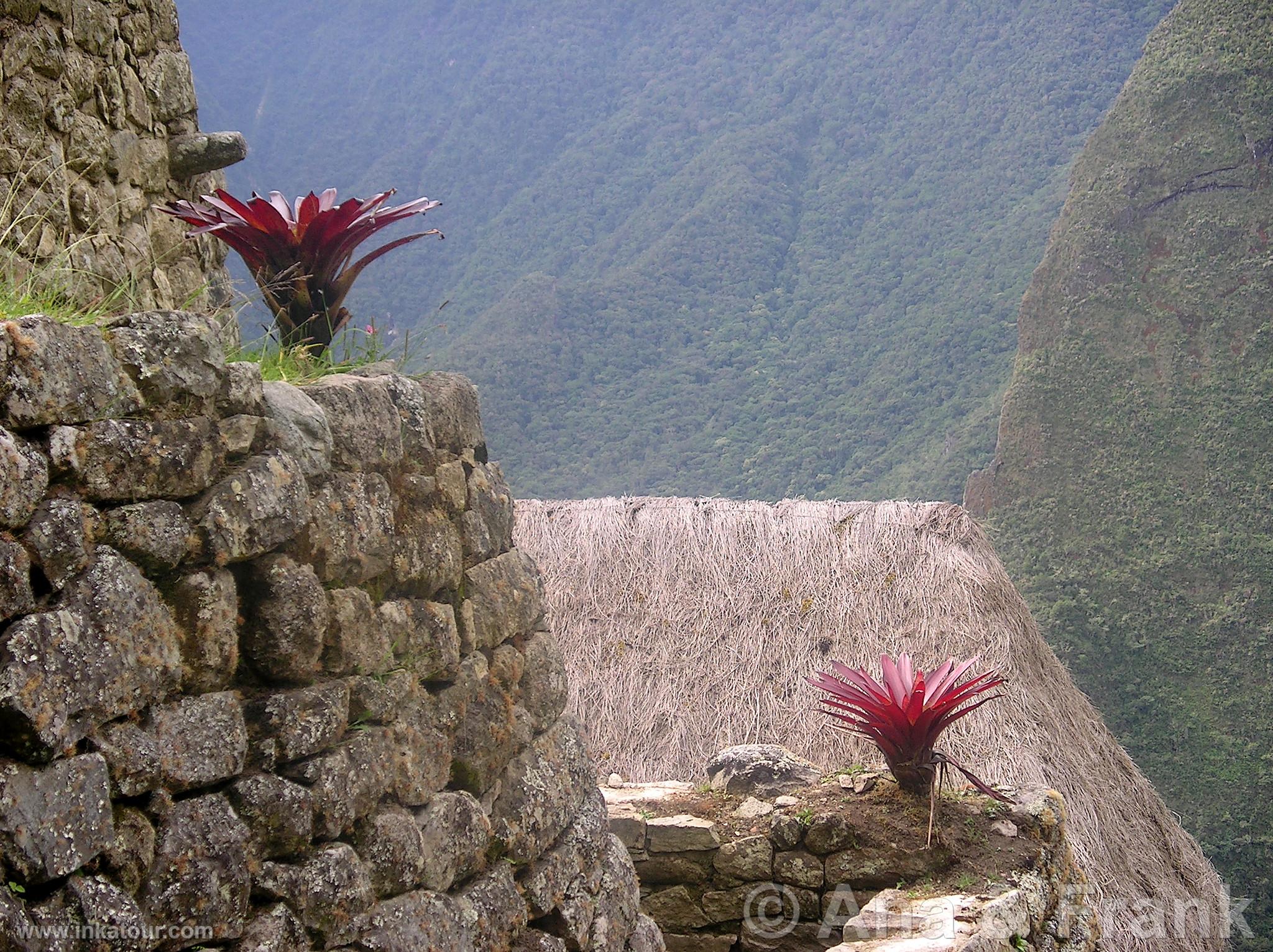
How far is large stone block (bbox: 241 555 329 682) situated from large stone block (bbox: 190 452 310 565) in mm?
51

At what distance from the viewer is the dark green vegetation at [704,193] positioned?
2400 cm

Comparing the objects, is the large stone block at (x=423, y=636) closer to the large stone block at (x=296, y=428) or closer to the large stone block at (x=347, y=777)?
the large stone block at (x=347, y=777)

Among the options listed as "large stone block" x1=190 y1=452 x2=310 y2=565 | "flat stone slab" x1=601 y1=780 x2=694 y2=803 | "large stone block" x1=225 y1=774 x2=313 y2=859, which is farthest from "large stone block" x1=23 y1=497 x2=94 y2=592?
"flat stone slab" x1=601 y1=780 x2=694 y2=803

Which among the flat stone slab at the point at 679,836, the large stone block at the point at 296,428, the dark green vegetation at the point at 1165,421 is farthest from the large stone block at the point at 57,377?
the dark green vegetation at the point at 1165,421

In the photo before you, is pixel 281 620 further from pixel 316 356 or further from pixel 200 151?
pixel 200 151

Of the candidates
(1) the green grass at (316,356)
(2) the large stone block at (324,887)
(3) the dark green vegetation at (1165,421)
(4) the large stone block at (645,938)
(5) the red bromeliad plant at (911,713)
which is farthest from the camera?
(3) the dark green vegetation at (1165,421)

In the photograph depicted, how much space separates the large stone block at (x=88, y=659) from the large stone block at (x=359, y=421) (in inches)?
23.4

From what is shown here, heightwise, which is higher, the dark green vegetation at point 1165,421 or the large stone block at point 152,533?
the dark green vegetation at point 1165,421

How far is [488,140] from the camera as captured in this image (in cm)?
3512

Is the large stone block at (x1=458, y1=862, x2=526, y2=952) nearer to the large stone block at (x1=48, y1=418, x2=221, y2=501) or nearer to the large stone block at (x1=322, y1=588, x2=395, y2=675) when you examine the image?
the large stone block at (x1=322, y1=588, x2=395, y2=675)

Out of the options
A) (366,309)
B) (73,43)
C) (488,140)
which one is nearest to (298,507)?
(73,43)

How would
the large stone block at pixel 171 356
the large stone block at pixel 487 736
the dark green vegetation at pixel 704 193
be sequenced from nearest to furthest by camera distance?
the large stone block at pixel 171 356 → the large stone block at pixel 487 736 → the dark green vegetation at pixel 704 193

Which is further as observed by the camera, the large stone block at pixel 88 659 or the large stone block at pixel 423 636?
the large stone block at pixel 423 636

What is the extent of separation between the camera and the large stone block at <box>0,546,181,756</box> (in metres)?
1.53
